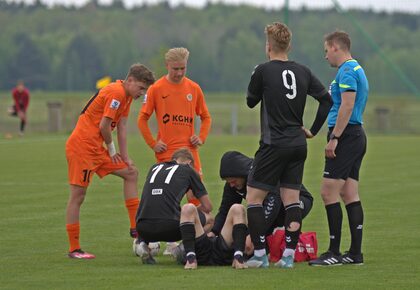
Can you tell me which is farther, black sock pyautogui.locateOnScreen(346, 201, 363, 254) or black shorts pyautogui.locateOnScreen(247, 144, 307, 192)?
black sock pyautogui.locateOnScreen(346, 201, 363, 254)

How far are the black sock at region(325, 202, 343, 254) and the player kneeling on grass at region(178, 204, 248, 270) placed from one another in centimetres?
84

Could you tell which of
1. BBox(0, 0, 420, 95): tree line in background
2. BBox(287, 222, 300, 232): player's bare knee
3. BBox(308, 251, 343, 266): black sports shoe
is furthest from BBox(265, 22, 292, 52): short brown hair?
BBox(0, 0, 420, 95): tree line in background

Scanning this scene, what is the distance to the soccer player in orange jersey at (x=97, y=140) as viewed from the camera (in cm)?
1040

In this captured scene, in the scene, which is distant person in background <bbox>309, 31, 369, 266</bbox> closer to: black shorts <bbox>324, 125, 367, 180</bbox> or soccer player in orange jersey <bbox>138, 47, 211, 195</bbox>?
black shorts <bbox>324, 125, 367, 180</bbox>

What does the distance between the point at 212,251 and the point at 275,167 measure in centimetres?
92

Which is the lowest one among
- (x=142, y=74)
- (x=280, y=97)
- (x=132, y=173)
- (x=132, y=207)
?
(x=132, y=207)

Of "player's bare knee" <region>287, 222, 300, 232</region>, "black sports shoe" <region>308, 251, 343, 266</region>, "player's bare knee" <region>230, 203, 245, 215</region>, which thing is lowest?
"black sports shoe" <region>308, 251, 343, 266</region>

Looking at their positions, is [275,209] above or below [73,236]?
above

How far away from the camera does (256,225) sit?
9.58 metres

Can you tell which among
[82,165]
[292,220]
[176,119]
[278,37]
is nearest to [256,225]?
[292,220]

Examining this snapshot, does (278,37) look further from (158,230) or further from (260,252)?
(158,230)

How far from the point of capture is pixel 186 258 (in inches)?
376

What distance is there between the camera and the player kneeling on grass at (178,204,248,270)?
9484 mm

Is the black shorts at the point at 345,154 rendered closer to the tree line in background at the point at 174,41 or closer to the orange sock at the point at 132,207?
the orange sock at the point at 132,207
